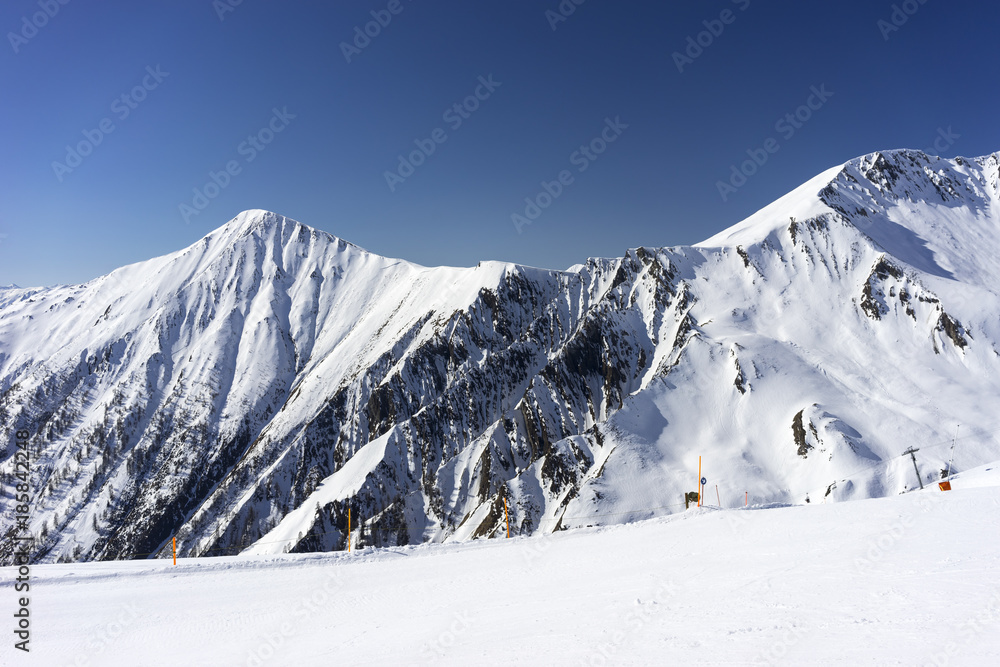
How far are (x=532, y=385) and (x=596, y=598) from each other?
2735 inches

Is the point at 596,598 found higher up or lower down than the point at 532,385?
lower down

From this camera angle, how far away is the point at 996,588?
10.0m

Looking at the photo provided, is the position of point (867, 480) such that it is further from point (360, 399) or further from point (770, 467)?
point (360, 399)

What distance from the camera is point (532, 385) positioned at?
8269 centimetres

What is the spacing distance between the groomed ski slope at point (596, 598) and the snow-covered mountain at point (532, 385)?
23.7m

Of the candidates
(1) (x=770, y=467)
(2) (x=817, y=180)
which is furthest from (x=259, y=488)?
(2) (x=817, y=180)

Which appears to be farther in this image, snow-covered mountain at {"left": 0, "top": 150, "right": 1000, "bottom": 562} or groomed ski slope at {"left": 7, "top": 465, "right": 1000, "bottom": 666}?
snow-covered mountain at {"left": 0, "top": 150, "right": 1000, "bottom": 562}

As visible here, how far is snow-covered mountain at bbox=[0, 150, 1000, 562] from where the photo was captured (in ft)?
181

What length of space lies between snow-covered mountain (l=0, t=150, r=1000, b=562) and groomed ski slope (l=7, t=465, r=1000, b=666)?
2370 centimetres

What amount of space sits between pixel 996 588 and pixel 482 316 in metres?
94.0

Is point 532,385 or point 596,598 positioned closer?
point 596,598

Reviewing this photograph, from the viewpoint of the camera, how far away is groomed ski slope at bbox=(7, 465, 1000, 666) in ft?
30.6

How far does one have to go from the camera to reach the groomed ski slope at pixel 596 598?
933 centimetres

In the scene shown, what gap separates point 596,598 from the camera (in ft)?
43.6
